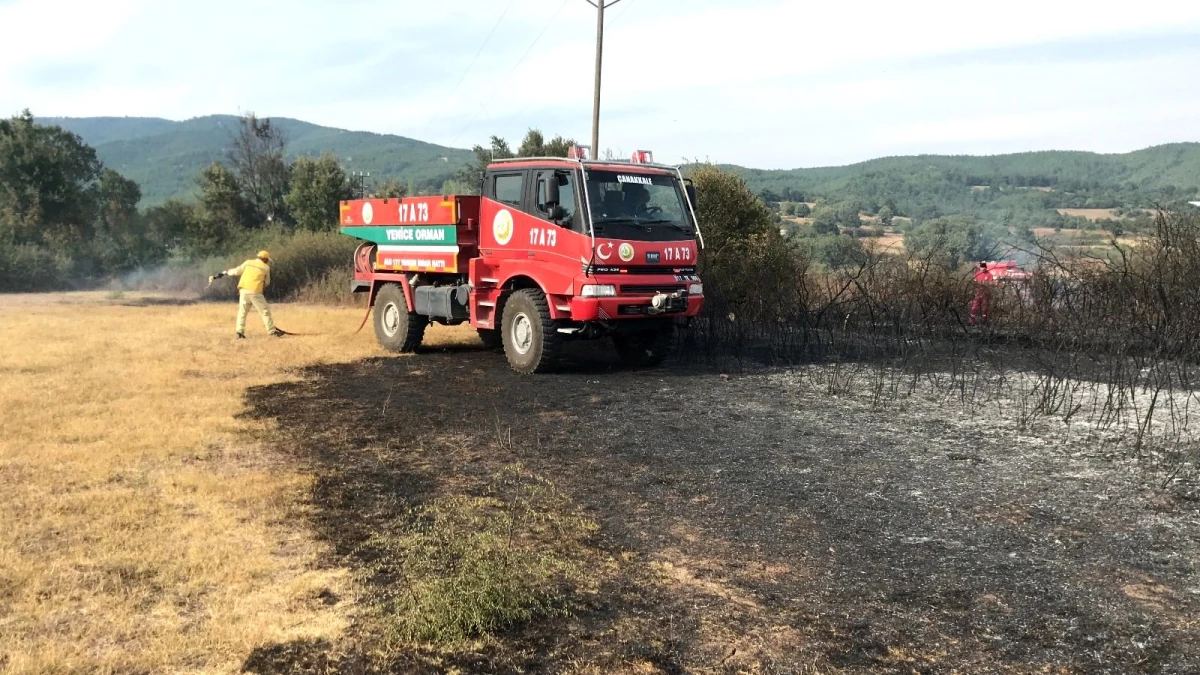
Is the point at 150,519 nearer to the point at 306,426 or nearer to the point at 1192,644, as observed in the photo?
the point at 306,426

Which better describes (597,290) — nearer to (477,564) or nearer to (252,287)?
(477,564)

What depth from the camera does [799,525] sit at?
197 inches

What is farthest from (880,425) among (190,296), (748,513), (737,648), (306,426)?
(190,296)

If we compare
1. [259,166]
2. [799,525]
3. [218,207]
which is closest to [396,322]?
[799,525]

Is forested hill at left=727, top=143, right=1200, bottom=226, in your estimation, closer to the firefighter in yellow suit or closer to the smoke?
the smoke

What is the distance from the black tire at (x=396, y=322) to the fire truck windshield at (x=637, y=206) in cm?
405

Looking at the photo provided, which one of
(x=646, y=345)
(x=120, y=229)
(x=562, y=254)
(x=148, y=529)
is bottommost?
(x=148, y=529)

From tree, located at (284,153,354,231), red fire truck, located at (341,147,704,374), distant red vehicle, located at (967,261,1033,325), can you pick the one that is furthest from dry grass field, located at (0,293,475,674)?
tree, located at (284,153,354,231)

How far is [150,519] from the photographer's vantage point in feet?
16.2

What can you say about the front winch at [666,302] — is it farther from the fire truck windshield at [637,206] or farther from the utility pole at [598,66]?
the utility pole at [598,66]

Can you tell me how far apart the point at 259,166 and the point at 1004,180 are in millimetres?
61833

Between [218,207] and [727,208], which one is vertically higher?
[218,207]

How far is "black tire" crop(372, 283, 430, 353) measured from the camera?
41.0 ft

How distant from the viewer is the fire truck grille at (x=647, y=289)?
980cm
